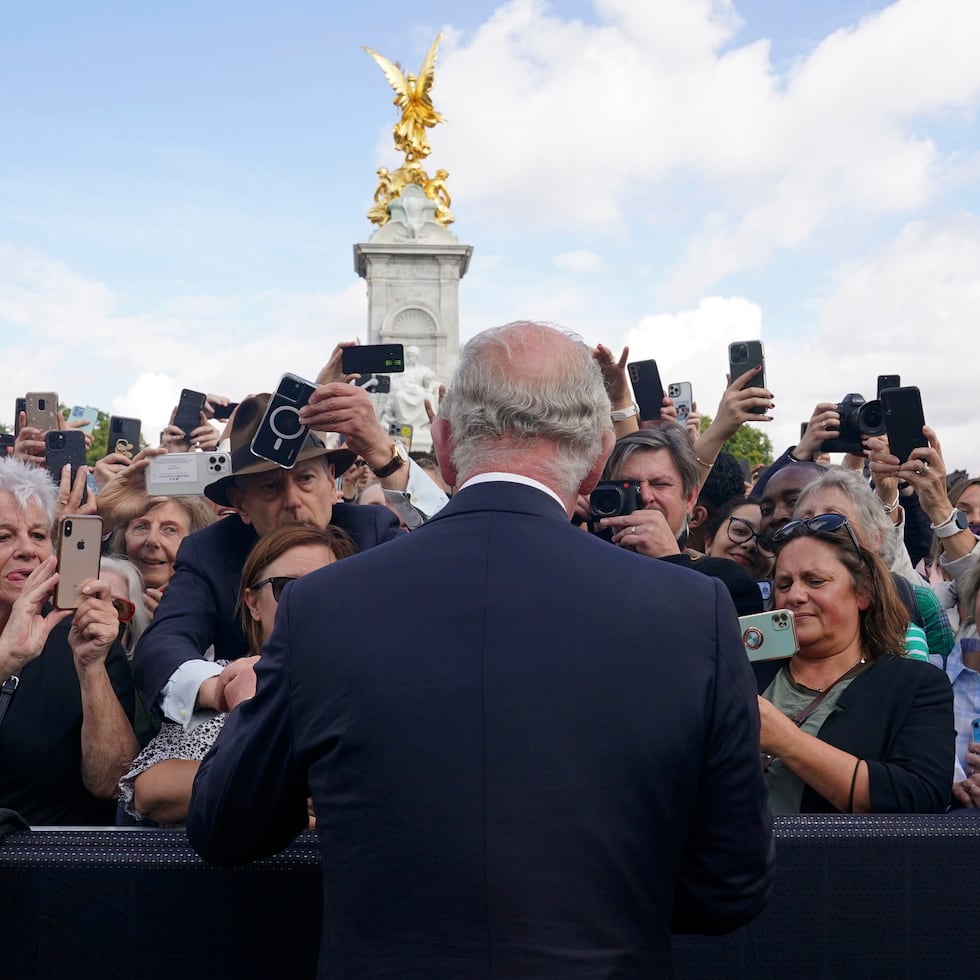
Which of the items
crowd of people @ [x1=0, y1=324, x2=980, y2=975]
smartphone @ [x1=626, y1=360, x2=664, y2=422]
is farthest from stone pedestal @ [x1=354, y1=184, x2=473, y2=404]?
crowd of people @ [x1=0, y1=324, x2=980, y2=975]

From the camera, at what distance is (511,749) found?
5.86 feet

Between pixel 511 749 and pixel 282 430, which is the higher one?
pixel 282 430

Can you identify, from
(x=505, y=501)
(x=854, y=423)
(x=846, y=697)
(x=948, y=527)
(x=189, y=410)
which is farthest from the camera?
(x=189, y=410)

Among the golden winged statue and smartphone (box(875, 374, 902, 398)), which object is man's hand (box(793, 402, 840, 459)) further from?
the golden winged statue

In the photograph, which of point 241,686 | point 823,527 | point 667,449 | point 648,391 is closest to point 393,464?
point 667,449

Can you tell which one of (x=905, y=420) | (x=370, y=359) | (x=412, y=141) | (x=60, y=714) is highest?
(x=412, y=141)

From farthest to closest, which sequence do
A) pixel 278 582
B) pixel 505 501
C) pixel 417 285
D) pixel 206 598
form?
1. pixel 417 285
2. pixel 206 598
3. pixel 278 582
4. pixel 505 501

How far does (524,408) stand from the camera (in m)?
2.01

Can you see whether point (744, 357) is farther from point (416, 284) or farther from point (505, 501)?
point (416, 284)

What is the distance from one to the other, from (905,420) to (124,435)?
3.93 meters

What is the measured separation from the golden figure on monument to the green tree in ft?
49.1

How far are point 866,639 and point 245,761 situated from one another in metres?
2.01

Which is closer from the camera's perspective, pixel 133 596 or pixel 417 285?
pixel 133 596

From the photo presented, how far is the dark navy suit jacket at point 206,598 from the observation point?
3.37 meters
